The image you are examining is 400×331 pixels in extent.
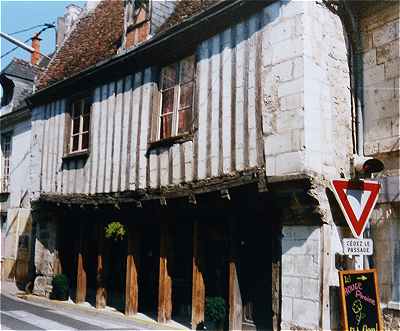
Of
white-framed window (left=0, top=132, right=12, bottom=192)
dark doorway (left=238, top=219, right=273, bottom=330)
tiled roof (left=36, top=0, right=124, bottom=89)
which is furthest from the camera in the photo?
white-framed window (left=0, top=132, right=12, bottom=192)

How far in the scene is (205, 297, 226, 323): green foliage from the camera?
725 cm

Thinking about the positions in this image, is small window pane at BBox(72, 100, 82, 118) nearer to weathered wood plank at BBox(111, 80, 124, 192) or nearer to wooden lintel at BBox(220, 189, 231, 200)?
weathered wood plank at BBox(111, 80, 124, 192)

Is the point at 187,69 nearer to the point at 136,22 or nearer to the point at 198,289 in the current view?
the point at 136,22

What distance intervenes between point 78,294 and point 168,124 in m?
4.74

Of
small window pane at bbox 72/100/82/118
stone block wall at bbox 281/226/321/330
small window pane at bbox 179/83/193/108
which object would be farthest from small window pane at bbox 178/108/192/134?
small window pane at bbox 72/100/82/118

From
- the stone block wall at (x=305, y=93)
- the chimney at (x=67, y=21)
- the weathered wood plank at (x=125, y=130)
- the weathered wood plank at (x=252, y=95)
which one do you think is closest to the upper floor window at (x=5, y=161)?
the chimney at (x=67, y=21)

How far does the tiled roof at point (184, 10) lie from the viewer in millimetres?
8438

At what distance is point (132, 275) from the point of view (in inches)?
365

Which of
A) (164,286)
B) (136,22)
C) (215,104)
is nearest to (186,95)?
(215,104)

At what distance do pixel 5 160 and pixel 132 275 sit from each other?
9.10 metres

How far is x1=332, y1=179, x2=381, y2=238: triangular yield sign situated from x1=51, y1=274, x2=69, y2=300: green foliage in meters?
8.55

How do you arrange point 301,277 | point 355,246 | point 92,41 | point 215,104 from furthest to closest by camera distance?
point 92,41 < point 215,104 < point 301,277 < point 355,246

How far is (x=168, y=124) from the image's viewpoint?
8.91 meters

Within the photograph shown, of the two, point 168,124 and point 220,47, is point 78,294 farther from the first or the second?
point 220,47
